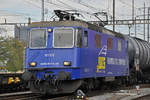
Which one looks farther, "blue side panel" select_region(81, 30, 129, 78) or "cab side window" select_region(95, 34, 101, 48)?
"cab side window" select_region(95, 34, 101, 48)

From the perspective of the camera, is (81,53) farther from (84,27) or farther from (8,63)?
(8,63)

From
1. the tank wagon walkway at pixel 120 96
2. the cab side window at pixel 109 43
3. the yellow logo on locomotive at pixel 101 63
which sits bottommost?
the tank wagon walkway at pixel 120 96

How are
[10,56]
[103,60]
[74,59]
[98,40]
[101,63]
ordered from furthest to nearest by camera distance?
[10,56]
[103,60]
[101,63]
[98,40]
[74,59]

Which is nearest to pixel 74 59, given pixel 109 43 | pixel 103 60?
→ pixel 103 60

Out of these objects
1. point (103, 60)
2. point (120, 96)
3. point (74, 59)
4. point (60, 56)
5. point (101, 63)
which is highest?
point (60, 56)

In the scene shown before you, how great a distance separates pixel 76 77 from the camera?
46.0 feet

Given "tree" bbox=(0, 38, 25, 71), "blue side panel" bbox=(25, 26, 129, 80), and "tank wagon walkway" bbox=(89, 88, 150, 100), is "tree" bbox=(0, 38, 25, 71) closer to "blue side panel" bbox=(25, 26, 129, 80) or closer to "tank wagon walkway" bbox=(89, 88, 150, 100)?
"blue side panel" bbox=(25, 26, 129, 80)

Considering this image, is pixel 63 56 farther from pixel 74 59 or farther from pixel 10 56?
pixel 10 56

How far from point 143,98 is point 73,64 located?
12.2ft

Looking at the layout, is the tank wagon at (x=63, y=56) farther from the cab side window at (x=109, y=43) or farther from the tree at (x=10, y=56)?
the tree at (x=10, y=56)

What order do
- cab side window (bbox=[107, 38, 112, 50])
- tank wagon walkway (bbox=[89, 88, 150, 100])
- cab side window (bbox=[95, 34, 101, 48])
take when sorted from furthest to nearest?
cab side window (bbox=[107, 38, 112, 50]), cab side window (bbox=[95, 34, 101, 48]), tank wagon walkway (bbox=[89, 88, 150, 100])

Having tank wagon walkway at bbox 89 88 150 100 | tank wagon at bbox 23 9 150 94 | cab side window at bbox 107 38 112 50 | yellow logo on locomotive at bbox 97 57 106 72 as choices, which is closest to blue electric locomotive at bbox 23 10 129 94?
tank wagon at bbox 23 9 150 94

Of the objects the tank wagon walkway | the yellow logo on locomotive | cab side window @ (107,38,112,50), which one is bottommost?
the tank wagon walkway

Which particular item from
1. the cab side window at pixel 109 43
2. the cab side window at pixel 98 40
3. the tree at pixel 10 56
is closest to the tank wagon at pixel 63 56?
the cab side window at pixel 98 40
